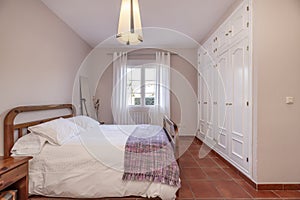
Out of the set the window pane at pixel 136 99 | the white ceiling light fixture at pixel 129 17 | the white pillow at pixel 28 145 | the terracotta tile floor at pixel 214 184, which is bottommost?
the terracotta tile floor at pixel 214 184

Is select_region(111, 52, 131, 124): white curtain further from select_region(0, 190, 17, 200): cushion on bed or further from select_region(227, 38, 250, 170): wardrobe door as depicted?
select_region(0, 190, 17, 200): cushion on bed

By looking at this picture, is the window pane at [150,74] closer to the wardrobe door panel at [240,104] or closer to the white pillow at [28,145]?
the wardrobe door panel at [240,104]

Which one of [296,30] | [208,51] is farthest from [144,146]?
[208,51]

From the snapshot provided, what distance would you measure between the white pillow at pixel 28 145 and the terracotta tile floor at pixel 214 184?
50cm

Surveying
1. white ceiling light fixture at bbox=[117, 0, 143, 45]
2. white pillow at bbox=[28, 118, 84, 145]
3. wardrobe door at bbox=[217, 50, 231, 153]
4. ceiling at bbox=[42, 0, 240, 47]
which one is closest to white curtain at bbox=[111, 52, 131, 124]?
ceiling at bbox=[42, 0, 240, 47]

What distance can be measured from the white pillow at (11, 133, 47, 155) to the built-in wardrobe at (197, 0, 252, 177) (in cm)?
251

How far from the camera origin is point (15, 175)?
1.79 meters

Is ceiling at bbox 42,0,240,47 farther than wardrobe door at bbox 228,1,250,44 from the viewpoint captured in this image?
Yes

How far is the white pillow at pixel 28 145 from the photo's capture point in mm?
2326

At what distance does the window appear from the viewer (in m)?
5.95

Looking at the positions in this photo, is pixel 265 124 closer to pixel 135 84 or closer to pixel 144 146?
pixel 144 146

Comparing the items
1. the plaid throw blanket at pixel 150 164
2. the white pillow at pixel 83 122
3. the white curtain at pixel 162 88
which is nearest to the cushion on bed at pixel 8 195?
the plaid throw blanket at pixel 150 164

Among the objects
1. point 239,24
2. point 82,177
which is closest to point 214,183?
point 82,177

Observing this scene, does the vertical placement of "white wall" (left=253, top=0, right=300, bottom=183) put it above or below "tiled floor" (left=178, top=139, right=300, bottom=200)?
above
